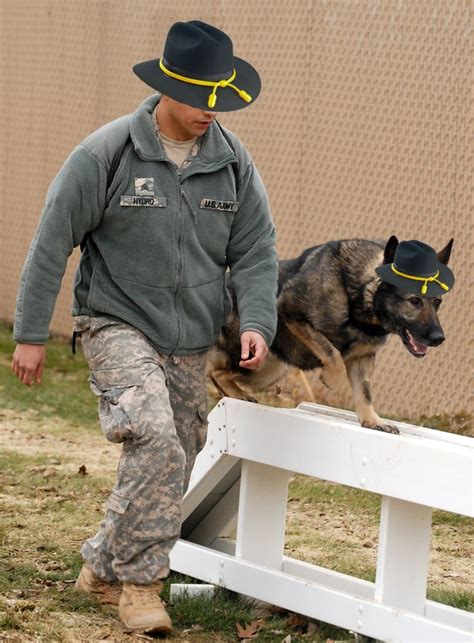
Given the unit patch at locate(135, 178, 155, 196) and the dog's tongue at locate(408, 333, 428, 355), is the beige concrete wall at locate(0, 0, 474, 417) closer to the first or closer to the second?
the dog's tongue at locate(408, 333, 428, 355)

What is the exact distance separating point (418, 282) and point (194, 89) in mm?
1362

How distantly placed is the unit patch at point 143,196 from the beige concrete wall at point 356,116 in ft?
12.9

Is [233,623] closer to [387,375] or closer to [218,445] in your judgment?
[218,445]

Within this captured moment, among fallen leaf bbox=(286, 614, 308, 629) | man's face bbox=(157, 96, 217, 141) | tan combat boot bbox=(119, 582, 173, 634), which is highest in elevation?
man's face bbox=(157, 96, 217, 141)

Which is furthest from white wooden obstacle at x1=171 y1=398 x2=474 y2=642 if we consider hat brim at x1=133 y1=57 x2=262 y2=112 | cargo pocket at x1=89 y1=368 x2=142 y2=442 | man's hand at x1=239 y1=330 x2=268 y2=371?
hat brim at x1=133 y1=57 x2=262 y2=112

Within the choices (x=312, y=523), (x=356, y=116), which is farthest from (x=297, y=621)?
(x=356, y=116)

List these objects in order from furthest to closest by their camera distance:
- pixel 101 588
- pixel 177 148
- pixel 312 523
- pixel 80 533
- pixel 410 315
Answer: pixel 312 523, pixel 80 533, pixel 410 315, pixel 101 588, pixel 177 148

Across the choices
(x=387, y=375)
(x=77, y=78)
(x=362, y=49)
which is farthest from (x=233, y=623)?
(x=77, y=78)

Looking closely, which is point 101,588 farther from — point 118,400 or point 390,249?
point 390,249

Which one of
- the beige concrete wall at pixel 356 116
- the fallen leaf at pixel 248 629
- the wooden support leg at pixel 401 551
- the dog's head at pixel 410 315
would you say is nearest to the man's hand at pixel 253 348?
the wooden support leg at pixel 401 551

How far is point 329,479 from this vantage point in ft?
14.5

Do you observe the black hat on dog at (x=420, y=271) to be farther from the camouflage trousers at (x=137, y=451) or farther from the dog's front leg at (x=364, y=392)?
the camouflage trousers at (x=137, y=451)

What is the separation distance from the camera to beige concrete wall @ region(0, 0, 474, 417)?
25.9 ft

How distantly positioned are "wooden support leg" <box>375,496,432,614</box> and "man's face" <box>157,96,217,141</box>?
149 cm
